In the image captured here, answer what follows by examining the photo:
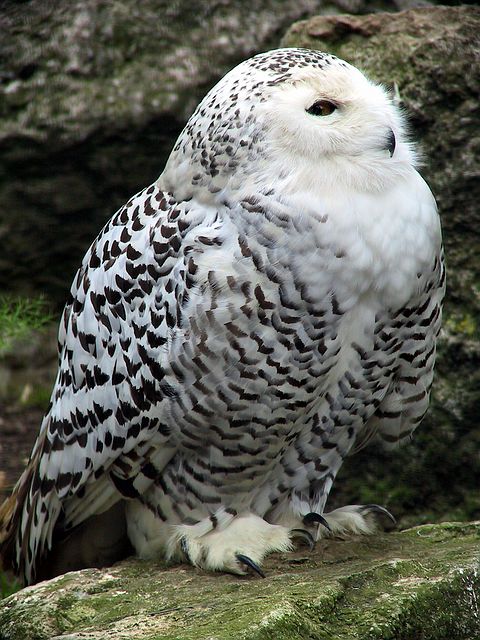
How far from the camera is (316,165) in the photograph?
3.34m

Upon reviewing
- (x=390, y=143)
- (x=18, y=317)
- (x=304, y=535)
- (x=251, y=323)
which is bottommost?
(x=18, y=317)

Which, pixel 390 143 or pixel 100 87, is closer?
pixel 390 143

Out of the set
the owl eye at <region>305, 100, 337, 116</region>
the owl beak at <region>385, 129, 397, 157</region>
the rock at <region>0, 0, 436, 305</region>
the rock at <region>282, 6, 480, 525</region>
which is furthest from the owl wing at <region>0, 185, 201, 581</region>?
the rock at <region>0, 0, 436, 305</region>

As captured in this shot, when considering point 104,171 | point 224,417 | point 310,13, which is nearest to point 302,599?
point 224,417

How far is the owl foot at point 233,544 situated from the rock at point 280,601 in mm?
44

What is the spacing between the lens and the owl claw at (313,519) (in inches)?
149

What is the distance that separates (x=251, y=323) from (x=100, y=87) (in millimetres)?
3314

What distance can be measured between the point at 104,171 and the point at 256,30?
125cm

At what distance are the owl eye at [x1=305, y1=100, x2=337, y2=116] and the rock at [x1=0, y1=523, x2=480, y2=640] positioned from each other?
1482 mm

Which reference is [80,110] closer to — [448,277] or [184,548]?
[448,277]

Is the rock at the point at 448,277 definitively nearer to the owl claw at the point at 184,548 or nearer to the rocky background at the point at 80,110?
the rocky background at the point at 80,110

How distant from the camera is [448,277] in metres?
5.03

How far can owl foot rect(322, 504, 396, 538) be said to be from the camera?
397 cm

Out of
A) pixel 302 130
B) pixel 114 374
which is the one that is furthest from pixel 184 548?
pixel 302 130
